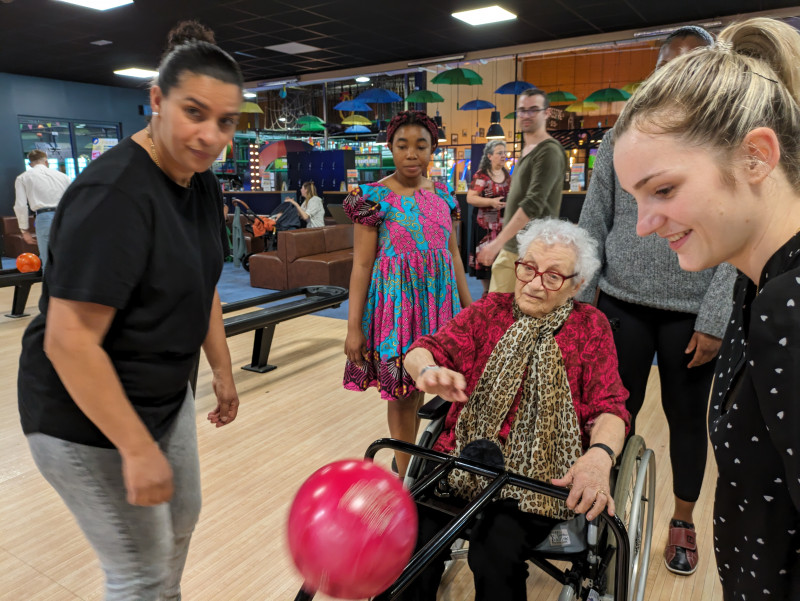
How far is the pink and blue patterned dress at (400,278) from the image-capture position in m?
2.18

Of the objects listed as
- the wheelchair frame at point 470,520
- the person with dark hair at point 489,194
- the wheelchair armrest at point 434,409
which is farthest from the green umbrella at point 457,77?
the wheelchair frame at point 470,520

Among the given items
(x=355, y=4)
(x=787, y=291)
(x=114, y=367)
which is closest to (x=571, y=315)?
(x=787, y=291)

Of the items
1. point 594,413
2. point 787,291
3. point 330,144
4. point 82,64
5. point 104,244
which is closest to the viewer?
point 787,291

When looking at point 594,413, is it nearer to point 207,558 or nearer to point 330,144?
point 207,558

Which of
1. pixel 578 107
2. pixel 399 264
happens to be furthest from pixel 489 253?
pixel 578 107

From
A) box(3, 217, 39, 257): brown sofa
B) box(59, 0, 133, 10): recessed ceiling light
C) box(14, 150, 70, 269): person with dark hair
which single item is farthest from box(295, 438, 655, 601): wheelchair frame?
box(3, 217, 39, 257): brown sofa

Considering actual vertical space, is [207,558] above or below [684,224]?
below

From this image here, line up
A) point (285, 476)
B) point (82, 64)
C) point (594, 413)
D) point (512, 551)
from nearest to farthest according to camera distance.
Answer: point (512, 551) → point (594, 413) → point (285, 476) → point (82, 64)

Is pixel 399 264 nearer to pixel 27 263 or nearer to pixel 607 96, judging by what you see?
pixel 27 263

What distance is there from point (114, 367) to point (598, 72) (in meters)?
16.0

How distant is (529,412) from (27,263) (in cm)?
585

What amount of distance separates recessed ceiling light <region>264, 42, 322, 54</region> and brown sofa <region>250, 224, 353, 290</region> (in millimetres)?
3487

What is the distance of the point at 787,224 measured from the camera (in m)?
0.70

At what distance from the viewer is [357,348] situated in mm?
2301
